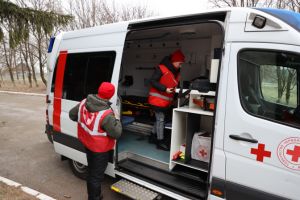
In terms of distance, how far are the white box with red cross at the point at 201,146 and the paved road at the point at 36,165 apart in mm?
1278

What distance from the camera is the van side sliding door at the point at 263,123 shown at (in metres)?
1.79

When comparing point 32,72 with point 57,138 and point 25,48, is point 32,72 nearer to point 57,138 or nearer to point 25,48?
point 25,48

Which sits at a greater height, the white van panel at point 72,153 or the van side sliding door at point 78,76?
the van side sliding door at point 78,76

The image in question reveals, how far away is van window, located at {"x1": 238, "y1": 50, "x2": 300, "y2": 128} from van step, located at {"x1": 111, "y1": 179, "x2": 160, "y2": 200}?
152cm

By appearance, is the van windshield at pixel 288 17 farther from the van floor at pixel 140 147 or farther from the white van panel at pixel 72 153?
the white van panel at pixel 72 153

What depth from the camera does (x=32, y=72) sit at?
23.2 meters

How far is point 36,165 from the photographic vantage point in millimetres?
4324

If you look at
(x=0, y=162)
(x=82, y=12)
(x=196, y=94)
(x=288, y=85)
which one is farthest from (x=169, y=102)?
(x=82, y=12)

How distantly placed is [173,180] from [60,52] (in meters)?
2.80

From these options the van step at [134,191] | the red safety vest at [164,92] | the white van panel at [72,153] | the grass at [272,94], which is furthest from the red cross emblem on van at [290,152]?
the white van panel at [72,153]

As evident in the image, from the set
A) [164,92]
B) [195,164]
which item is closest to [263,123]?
[195,164]

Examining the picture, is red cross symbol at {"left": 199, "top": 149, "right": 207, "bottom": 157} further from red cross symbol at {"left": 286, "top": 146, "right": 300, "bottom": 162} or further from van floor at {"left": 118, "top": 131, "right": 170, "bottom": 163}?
red cross symbol at {"left": 286, "top": 146, "right": 300, "bottom": 162}

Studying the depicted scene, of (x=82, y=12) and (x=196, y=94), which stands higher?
(x=82, y=12)

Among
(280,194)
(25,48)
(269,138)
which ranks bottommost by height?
(280,194)
